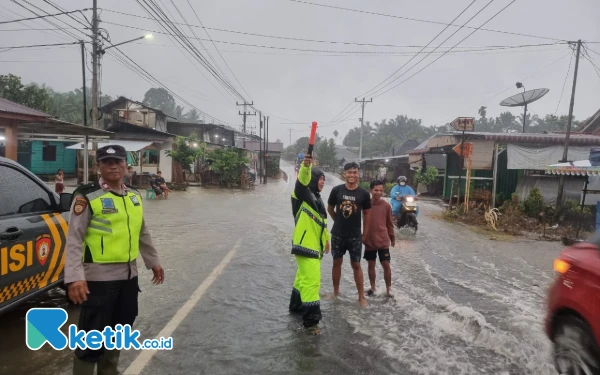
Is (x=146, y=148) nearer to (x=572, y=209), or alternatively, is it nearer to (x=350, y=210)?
(x=572, y=209)

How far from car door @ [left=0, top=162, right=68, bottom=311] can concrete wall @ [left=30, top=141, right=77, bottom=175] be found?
2637 cm

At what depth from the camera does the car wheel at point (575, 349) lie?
7.99ft

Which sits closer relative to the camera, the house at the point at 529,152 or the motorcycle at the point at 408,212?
the motorcycle at the point at 408,212

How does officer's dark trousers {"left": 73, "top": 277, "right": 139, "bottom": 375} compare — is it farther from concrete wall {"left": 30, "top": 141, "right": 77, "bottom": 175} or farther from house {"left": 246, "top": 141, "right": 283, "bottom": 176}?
house {"left": 246, "top": 141, "right": 283, "bottom": 176}

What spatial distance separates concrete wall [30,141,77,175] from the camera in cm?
2570

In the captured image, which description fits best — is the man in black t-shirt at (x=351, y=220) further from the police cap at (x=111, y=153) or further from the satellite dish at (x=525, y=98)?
the satellite dish at (x=525, y=98)

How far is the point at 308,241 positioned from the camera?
391 centimetres

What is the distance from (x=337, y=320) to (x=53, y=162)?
2940 centimetres

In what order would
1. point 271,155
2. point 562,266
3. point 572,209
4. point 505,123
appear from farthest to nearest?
1. point 505,123
2. point 271,155
3. point 572,209
4. point 562,266

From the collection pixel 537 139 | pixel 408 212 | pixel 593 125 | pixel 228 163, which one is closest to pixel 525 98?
pixel 593 125

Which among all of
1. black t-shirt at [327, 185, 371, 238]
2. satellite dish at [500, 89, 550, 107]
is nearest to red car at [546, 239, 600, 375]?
black t-shirt at [327, 185, 371, 238]

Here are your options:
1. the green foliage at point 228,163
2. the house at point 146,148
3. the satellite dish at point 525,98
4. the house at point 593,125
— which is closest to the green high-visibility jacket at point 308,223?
the satellite dish at point 525,98

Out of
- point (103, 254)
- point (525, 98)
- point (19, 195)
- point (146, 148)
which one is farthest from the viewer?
point (146, 148)

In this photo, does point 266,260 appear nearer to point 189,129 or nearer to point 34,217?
point 34,217
